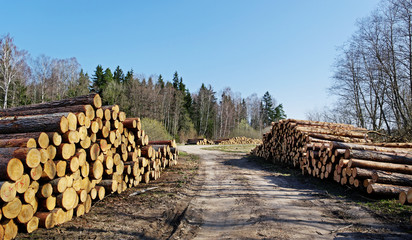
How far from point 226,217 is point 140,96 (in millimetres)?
41818

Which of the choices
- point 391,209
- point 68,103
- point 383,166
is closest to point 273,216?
point 391,209

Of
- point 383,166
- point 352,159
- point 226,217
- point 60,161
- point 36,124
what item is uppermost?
point 36,124

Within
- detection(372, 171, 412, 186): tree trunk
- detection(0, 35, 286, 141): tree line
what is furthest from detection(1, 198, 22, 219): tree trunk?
detection(0, 35, 286, 141): tree line

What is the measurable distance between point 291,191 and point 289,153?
564 centimetres

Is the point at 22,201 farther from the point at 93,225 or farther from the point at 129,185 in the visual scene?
the point at 129,185

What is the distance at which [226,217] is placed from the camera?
489 centimetres

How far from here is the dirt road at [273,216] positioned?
4.02 m

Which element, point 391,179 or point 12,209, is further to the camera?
→ point 391,179

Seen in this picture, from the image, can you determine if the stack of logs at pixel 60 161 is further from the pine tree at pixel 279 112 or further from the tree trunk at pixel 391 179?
the pine tree at pixel 279 112

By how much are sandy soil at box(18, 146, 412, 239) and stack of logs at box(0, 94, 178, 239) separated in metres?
0.30

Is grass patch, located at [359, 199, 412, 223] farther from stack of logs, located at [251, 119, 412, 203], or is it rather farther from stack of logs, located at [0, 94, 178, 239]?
stack of logs, located at [0, 94, 178, 239]

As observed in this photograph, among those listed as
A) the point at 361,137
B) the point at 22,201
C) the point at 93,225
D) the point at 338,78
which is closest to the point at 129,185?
the point at 93,225

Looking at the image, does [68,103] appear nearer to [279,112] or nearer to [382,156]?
[382,156]

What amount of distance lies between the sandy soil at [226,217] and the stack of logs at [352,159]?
3.33 ft
